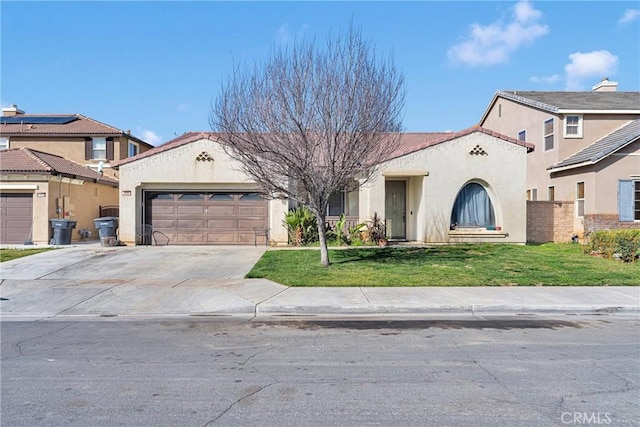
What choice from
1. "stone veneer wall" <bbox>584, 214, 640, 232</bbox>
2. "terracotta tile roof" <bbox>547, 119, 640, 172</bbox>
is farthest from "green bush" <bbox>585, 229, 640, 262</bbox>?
"terracotta tile roof" <bbox>547, 119, 640, 172</bbox>

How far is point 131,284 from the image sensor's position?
10.8 m

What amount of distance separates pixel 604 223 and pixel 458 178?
630 cm

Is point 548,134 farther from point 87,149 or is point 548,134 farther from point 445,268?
point 87,149

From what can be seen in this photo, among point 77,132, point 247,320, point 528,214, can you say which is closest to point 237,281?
point 247,320

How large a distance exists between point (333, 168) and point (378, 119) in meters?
1.69

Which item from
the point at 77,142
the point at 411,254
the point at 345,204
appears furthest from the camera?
the point at 77,142

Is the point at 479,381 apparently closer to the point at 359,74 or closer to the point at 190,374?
the point at 190,374

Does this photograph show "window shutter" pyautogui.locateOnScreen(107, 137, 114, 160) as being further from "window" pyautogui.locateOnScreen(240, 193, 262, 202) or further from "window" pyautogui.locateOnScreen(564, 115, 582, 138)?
"window" pyautogui.locateOnScreen(564, 115, 582, 138)

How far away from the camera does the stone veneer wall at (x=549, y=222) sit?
19.5 meters

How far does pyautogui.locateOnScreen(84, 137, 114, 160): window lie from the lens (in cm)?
2605

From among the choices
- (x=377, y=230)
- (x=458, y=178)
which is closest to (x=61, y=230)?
(x=377, y=230)

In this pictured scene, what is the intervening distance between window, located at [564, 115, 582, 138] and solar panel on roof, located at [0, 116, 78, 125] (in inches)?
1116

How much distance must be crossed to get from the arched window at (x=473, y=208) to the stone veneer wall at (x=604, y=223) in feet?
12.8

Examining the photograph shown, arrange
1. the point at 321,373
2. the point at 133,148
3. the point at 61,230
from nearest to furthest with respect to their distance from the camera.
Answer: the point at 321,373 → the point at 61,230 → the point at 133,148
